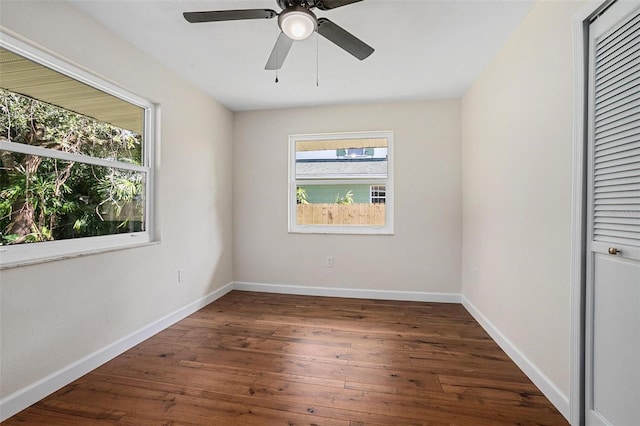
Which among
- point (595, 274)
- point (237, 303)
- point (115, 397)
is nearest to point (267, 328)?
point (237, 303)

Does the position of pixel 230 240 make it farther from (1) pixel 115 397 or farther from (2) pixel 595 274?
(2) pixel 595 274

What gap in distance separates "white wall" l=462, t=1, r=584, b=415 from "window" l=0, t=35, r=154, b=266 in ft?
9.74

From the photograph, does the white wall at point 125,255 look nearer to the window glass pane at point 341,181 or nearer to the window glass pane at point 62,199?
the window glass pane at point 62,199

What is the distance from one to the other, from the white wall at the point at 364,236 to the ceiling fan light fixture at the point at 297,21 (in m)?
2.16

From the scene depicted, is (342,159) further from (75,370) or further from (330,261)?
(75,370)

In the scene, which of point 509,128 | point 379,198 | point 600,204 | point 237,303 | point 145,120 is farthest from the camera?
point 379,198

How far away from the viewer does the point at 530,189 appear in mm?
1952

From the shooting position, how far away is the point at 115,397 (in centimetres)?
175

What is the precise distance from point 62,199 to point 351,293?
295 cm

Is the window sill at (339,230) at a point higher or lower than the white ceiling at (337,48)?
lower

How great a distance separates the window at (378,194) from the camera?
3.71 meters

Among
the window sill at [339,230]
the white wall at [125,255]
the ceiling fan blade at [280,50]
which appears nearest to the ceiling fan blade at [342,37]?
the ceiling fan blade at [280,50]

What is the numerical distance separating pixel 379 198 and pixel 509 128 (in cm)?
169

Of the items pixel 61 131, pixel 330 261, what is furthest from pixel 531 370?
pixel 61 131
